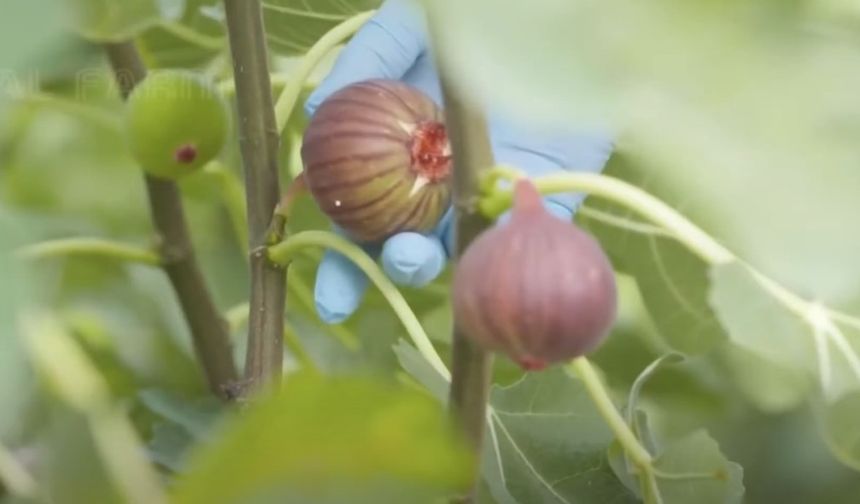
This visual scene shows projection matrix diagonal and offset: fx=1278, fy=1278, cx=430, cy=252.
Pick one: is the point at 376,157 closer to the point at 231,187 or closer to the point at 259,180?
the point at 259,180

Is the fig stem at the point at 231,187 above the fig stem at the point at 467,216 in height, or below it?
below

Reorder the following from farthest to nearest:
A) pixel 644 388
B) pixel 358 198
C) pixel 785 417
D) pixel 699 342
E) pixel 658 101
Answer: pixel 785 417 → pixel 644 388 → pixel 699 342 → pixel 358 198 → pixel 658 101

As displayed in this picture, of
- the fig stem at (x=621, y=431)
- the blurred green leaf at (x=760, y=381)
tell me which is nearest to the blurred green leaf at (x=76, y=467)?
the fig stem at (x=621, y=431)

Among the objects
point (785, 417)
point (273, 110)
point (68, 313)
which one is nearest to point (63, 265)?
point (68, 313)

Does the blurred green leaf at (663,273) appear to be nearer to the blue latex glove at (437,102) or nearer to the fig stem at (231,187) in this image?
the blue latex glove at (437,102)

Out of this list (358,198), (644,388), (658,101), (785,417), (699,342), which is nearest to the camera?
(658,101)

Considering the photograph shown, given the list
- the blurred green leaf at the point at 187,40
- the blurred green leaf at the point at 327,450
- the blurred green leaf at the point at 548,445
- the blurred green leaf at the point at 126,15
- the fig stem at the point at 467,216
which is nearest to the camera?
the blurred green leaf at the point at 327,450

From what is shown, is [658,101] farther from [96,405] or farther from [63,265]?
[63,265]
